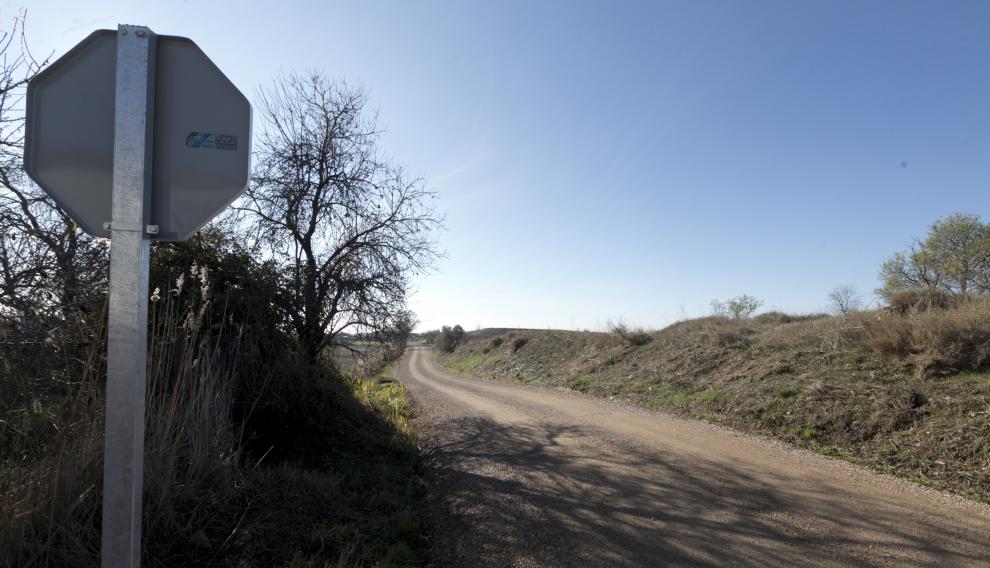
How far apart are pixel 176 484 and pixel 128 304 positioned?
3111mm

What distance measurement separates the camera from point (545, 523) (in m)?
5.48

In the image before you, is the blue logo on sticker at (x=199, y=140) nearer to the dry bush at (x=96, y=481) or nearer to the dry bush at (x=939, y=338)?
the dry bush at (x=96, y=481)

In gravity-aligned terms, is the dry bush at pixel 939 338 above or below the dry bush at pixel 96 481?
above

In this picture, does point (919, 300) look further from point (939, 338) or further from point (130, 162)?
→ point (130, 162)

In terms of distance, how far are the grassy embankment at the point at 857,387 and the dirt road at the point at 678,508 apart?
70cm

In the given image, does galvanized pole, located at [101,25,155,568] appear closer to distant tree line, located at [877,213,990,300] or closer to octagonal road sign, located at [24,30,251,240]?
octagonal road sign, located at [24,30,251,240]

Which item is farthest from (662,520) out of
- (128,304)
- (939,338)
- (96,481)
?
(939,338)

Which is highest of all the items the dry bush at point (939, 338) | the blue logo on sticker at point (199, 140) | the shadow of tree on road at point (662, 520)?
the blue logo on sticker at point (199, 140)

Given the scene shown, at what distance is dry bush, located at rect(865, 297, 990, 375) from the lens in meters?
9.33

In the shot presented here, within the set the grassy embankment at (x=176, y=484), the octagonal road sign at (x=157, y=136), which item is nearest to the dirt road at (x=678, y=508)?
the grassy embankment at (x=176, y=484)

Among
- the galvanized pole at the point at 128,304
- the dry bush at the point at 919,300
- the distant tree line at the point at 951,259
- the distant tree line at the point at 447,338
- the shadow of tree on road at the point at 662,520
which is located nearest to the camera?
the galvanized pole at the point at 128,304

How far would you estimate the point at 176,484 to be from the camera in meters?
4.28

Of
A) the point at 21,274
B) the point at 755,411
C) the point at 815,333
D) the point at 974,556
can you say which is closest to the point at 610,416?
the point at 755,411

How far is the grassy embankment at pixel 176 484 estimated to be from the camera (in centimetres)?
341
